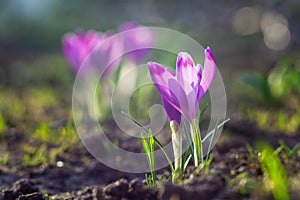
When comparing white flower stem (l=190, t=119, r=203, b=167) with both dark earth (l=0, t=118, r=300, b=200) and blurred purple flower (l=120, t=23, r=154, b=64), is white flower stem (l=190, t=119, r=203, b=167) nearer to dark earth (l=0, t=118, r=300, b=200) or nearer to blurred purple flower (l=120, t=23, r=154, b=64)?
dark earth (l=0, t=118, r=300, b=200)

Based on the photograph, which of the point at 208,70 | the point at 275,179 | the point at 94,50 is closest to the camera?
the point at 275,179

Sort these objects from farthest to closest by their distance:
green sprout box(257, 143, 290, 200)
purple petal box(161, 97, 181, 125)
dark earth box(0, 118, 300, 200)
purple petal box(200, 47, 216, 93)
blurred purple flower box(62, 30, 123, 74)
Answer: blurred purple flower box(62, 30, 123, 74)
purple petal box(161, 97, 181, 125)
purple petal box(200, 47, 216, 93)
dark earth box(0, 118, 300, 200)
green sprout box(257, 143, 290, 200)

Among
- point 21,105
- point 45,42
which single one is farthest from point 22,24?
point 21,105

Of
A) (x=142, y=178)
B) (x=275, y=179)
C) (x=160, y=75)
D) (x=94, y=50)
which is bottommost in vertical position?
(x=275, y=179)

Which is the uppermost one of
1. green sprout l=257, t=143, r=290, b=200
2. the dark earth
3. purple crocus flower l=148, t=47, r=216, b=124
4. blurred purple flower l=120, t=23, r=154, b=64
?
blurred purple flower l=120, t=23, r=154, b=64

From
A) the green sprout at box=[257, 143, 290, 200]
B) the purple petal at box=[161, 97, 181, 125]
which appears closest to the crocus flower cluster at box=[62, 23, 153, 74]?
the purple petal at box=[161, 97, 181, 125]

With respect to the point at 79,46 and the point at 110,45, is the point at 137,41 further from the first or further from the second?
the point at 79,46

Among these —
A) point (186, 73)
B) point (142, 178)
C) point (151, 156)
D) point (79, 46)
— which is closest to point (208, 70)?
point (186, 73)
